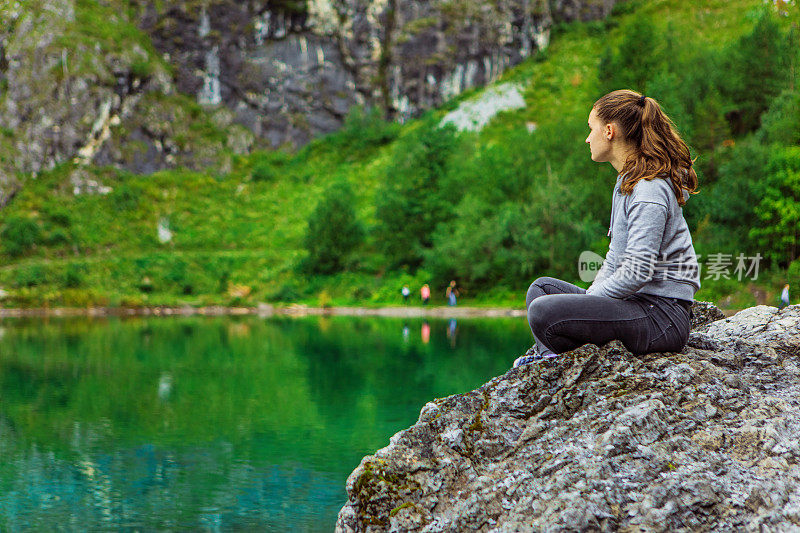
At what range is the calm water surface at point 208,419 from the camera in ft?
27.0

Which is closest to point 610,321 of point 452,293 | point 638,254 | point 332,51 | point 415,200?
point 638,254

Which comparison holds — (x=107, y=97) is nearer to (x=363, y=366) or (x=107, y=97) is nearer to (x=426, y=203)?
(x=426, y=203)

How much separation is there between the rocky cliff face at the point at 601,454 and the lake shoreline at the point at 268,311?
3535 cm

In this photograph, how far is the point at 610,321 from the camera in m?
4.71

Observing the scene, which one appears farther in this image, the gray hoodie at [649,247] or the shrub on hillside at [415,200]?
the shrub on hillside at [415,200]

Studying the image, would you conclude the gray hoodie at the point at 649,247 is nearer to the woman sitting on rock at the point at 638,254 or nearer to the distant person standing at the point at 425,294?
the woman sitting on rock at the point at 638,254

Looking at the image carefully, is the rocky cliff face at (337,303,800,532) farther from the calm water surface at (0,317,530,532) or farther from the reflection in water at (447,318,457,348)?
the reflection in water at (447,318,457,348)

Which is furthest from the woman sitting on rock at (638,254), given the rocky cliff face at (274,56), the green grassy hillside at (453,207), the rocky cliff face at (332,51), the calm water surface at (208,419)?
the rocky cliff face at (332,51)

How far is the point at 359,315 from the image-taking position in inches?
1732

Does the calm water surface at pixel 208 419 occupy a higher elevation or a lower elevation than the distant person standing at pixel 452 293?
lower

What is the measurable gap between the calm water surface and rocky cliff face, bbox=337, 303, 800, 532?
341 cm

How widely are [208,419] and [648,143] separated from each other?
10657mm

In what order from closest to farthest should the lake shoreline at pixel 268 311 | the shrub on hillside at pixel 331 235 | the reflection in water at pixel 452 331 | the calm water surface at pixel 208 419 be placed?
the calm water surface at pixel 208 419
the reflection in water at pixel 452 331
the lake shoreline at pixel 268 311
the shrub on hillside at pixel 331 235

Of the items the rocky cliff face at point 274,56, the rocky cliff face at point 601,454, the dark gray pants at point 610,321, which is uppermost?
the rocky cliff face at point 274,56
